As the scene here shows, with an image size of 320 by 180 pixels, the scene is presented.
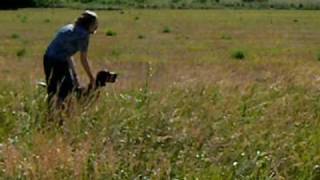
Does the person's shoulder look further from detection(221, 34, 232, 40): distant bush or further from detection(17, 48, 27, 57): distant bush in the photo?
detection(221, 34, 232, 40): distant bush

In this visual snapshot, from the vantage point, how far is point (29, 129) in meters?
5.16

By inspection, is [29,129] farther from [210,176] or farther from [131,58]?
[131,58]

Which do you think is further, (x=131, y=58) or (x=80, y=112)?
(x=131, y=58)

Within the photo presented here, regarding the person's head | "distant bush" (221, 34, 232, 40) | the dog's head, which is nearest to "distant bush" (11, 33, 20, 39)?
"distant bush" (221, 34, 232, 40)

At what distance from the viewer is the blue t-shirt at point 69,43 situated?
315 inches

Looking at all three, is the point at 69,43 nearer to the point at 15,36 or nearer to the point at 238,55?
the point at 238,55

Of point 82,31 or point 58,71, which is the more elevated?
point 82,31

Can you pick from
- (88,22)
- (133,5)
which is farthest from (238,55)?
(133,5)

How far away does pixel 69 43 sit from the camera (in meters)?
8.05

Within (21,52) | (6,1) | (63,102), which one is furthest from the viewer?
(6,1)

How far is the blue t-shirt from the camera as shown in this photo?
8008 millimetres

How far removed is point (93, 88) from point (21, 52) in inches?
632

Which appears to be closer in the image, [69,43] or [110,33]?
[69,43]

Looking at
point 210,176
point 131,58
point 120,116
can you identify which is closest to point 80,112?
point 120,116
